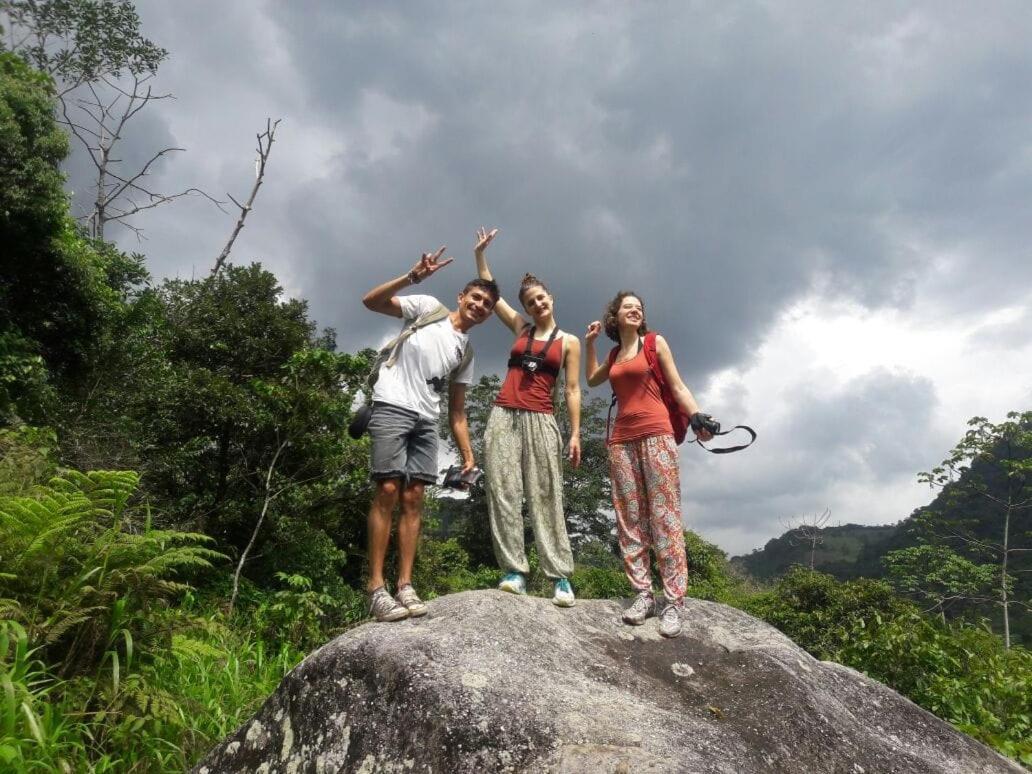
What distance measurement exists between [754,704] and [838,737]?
41cm

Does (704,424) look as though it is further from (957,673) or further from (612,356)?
(957,673)

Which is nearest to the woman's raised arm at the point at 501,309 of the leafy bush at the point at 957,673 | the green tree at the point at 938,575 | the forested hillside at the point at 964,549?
the leafy bush at the point at 957,673

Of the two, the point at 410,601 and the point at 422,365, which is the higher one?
the point at 422,365

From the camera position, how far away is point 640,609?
15.2 feet

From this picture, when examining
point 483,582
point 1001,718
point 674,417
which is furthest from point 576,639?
point 483,582

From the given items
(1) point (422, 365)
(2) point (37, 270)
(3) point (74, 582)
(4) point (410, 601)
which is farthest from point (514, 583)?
(2) point (37, 270)

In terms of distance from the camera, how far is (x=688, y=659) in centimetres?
417

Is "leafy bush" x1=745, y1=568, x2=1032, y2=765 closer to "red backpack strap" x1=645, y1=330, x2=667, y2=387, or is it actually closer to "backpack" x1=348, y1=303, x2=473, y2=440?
"red backpack strap" x1=645, y1=330, x2=667, y2=387

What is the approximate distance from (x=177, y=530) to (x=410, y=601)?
7.80m

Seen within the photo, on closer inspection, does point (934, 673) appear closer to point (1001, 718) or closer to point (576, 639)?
point (1001, 718)

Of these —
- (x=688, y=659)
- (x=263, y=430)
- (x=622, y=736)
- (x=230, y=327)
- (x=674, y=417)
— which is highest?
(x=230, y=327)

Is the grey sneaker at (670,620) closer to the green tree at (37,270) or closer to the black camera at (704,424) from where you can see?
the black camera at (704,424)

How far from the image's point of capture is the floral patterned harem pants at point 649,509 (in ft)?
15.2

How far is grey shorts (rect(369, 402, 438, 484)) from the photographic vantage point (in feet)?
14.1
